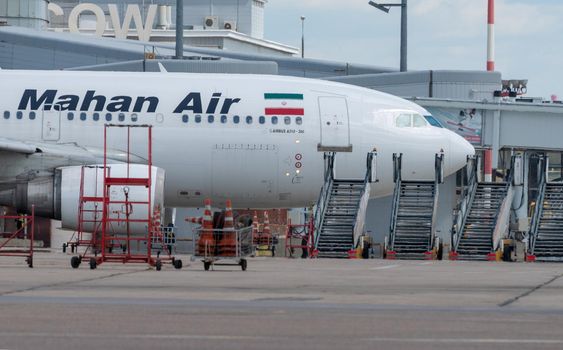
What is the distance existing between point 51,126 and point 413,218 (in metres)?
9.28

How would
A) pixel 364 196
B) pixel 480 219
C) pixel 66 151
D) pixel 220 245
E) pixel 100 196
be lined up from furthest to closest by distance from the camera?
pixel 480 219, pixel 364 196, pixel 66 151, pixel 100 196, pixel 220 245

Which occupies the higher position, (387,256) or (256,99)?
(256,99)

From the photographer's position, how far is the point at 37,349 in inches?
466

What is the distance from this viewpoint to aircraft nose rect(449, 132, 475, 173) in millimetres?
33906

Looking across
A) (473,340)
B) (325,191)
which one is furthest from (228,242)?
(473,340)

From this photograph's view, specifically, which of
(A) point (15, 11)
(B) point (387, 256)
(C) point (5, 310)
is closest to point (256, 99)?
(B) point (387, 256)

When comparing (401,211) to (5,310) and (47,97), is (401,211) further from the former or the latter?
(5,310)

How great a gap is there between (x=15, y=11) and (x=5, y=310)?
231 feet

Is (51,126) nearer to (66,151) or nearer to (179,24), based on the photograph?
(66,151)

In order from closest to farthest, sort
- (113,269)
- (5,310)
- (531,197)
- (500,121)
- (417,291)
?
(5,310), (417,291), (113,269), (500,121), (531,197)

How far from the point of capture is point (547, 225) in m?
33.8

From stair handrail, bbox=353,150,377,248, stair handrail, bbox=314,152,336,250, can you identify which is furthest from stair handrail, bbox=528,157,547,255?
stair handrail, bbox=314,152,336,250

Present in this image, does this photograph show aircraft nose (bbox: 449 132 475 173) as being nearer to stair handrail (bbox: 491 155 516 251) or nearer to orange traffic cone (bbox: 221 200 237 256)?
stair handrail (bbox: 491 155 516 251)

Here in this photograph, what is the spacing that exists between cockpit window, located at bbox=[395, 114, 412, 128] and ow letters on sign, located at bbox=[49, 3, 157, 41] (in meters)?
87.5
